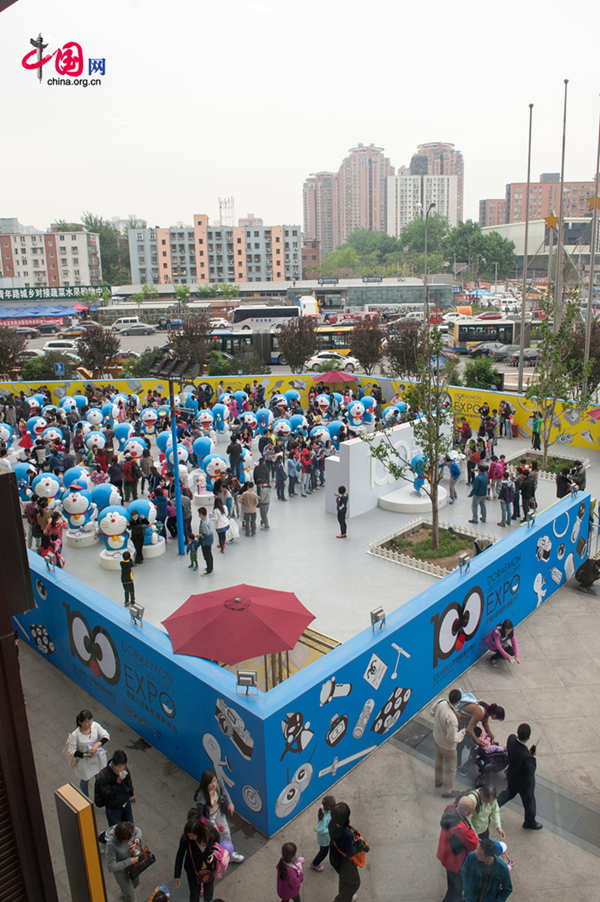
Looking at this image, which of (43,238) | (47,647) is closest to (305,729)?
(47,647)

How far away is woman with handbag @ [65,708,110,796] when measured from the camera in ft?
22.9

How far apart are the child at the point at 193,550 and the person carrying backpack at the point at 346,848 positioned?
8038mm

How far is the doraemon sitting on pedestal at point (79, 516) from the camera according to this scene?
15.1 metres

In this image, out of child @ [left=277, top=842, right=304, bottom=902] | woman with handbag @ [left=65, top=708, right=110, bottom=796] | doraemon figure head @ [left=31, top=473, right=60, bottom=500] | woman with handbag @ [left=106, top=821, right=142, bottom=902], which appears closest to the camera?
child @ [left=277, top=842, right=304, bottom=902]

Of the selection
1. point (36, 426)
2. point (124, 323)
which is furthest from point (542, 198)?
point (36, 426)

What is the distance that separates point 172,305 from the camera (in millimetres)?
79438

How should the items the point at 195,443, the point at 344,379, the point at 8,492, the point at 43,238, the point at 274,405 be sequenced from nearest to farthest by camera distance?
the point at 8,492 → the point at 195,443 → the point at 274,405 → the point at 344,379 → the point at 43,238

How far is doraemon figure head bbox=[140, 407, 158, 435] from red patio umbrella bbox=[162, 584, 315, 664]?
15362 mm

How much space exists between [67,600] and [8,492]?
5263 millimetres

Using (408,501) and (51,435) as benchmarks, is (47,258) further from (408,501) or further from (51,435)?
(408,501)

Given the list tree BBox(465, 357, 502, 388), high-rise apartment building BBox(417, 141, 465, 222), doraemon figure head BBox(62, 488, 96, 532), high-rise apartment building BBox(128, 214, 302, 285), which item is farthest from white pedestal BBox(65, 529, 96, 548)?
high-rise apartment building BBox(417, 141, 465, 222)

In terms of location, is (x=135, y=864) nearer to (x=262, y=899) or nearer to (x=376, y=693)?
(x=262, y=899)

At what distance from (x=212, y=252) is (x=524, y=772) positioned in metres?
111

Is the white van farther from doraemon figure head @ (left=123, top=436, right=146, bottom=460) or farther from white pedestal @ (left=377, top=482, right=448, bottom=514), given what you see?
white pedestal @ (left=377, top=482, right=448, bottom=514)
